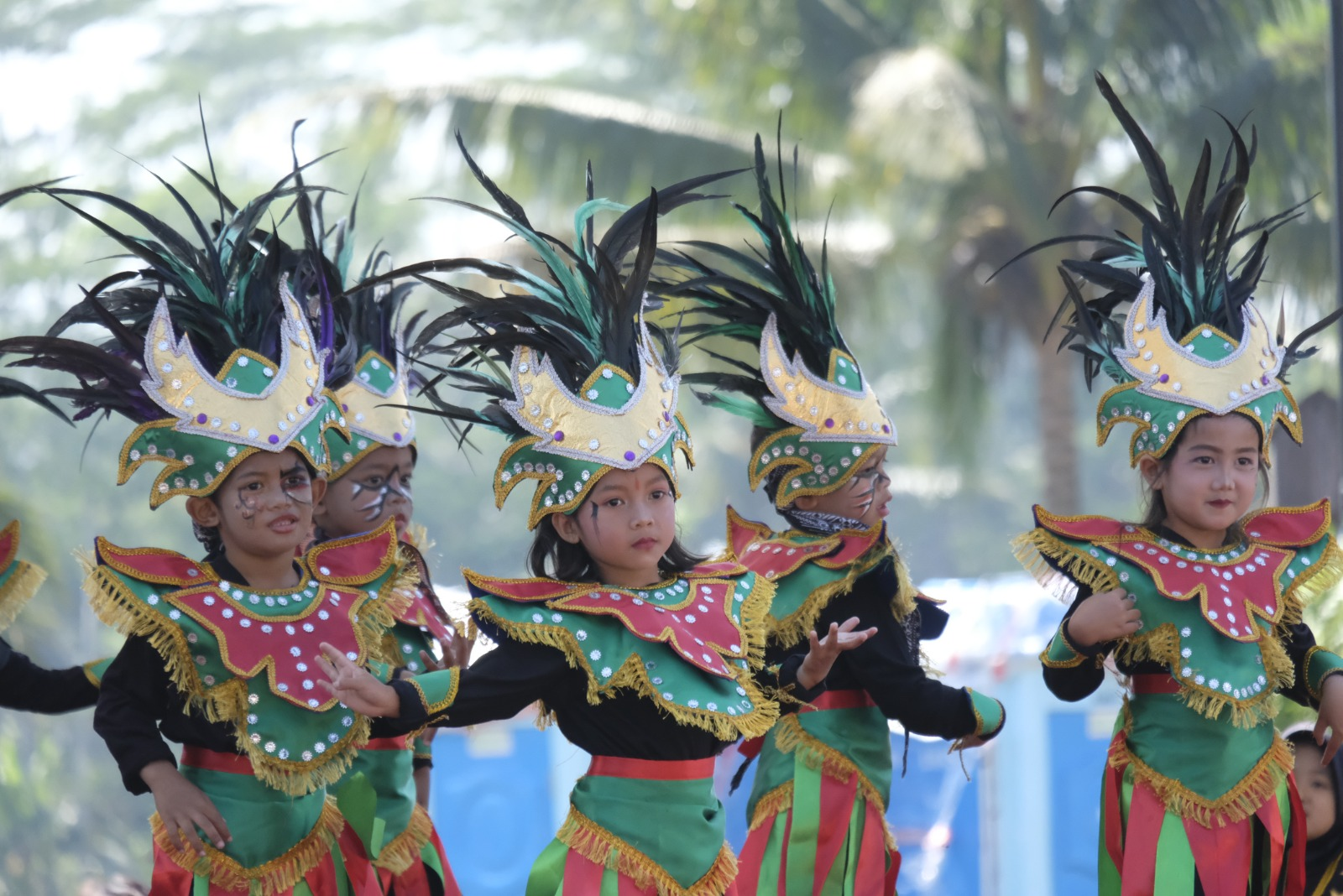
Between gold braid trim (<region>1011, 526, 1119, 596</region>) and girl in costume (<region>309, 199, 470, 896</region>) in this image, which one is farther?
girl in costume (<region>309, 199, 470, 896</region>)

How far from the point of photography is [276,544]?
11.7 ft

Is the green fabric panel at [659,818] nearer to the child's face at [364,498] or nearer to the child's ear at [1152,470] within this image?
the child's face at [364,498]

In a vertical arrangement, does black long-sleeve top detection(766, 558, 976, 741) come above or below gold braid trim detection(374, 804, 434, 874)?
above

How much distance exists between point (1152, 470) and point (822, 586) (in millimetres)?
878

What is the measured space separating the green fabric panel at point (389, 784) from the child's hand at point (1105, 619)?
1.78m

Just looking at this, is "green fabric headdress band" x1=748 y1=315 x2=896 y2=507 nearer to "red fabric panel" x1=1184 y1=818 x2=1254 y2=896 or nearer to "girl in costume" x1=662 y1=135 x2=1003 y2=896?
"girl in costume" x1=662 y1=135 x2=1003 y2=896

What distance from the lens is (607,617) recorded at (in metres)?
3.42

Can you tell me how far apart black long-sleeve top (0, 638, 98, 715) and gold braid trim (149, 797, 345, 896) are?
0.50m

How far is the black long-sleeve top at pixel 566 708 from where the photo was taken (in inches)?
129

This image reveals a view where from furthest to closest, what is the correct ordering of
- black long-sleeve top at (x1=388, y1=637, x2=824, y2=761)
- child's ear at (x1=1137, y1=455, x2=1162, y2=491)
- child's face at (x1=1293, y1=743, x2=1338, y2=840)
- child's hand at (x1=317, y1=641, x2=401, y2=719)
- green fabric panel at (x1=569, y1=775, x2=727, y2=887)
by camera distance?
child's face at (x1=1293, y1=743, x2=1338, y2=840), child's ear at (x1=1137, y1=455, x2=1162, y2=491), green fabric panel at (x1=569, y1=775, x2=727, y2=887), black long-sleeve top at (x1=388, y1=637, x2=824, y2=761), child's hand at (x1=317, y1=641, x2=401, y2=719)

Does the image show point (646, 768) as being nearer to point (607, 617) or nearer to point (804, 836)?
A: point (607, 617)

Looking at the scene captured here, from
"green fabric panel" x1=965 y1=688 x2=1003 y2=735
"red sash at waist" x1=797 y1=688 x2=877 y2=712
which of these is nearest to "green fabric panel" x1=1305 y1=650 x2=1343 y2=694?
"green fabric panel" x1=965 y1=688 x2=1003 y2=735

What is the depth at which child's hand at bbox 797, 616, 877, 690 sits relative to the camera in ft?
11.9

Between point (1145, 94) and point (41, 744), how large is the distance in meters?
15.8
